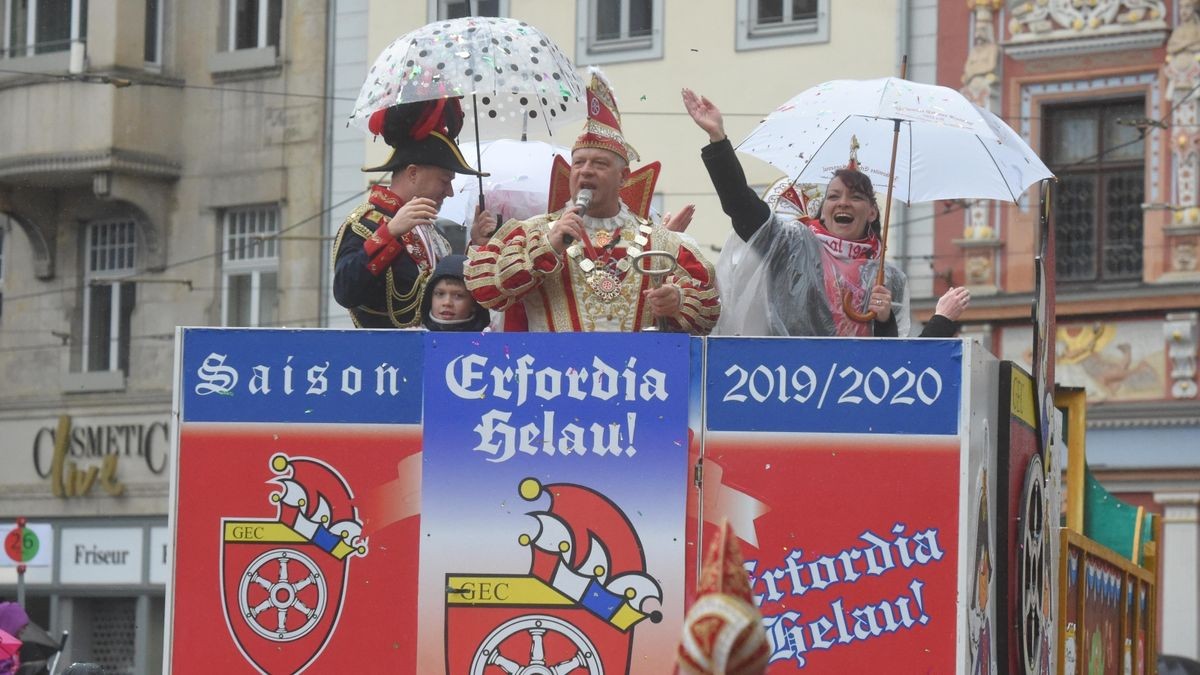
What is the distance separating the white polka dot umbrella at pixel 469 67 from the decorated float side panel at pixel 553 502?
62.6 inches

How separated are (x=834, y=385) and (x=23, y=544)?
15.0 metres

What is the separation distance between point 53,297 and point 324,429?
78.2 ft

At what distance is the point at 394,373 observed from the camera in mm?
5695

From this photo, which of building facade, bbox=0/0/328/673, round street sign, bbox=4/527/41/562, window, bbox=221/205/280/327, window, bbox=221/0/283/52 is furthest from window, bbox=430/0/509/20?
round street sign, bbox=4/527/41/562

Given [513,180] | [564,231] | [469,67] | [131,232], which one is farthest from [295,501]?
[131,232]

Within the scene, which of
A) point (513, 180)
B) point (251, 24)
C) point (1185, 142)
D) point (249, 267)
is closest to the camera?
point (513, 180)

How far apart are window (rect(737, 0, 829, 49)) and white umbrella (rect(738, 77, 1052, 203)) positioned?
1558cm

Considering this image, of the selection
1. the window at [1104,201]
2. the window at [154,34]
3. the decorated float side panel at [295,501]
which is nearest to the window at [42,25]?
the window at [154,34]

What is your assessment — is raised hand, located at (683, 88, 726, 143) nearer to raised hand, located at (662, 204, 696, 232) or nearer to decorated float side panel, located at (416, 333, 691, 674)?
raised hand, located at (662, 204, 696, 232)

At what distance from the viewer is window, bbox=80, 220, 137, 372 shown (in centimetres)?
2831

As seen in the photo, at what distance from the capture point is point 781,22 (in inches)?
936

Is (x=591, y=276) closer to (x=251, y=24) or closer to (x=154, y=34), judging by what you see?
(x=251, y=24)

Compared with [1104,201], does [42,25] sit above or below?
above

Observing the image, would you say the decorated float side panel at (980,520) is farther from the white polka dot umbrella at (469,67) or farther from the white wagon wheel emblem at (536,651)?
the white polka dot umbrella at (469,67)
